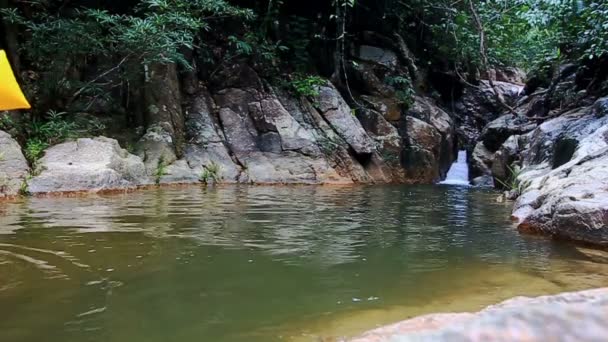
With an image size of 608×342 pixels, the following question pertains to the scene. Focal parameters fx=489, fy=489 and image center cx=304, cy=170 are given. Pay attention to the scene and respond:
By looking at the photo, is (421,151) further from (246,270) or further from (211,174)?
(246,270)

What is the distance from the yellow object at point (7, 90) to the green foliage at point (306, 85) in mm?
9719

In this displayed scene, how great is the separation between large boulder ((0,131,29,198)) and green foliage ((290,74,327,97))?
269 inches

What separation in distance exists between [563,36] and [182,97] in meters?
9.42

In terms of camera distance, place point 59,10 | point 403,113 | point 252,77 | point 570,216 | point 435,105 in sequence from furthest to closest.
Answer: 1. point 435,105
2. point 403,113
3. point 252,77
4. point 59,10
5. point 570,216

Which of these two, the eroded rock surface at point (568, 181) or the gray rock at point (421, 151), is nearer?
the eroded rock surface at point (568, 181)

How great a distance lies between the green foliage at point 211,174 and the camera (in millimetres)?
10039

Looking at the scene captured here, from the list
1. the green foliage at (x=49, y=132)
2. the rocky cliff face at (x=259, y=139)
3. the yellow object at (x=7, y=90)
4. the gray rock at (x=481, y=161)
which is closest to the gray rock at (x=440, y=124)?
the rocky cliff face at (x=259, y=139)

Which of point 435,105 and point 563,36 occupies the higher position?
point 563,36

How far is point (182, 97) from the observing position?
11.9 metres

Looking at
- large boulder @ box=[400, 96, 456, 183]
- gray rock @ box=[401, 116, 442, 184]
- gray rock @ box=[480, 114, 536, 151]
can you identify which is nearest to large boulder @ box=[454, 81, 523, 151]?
large boulder @ box=[400, 96, 456, 183]

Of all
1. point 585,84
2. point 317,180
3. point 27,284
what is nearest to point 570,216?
point 27,284

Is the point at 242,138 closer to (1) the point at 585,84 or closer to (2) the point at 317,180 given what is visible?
(2) the point at 317,180

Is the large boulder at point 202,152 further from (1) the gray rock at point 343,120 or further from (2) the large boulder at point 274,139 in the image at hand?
(1) the gray rock at point 343,120

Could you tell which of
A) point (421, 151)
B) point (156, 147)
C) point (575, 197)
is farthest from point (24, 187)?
point (421, 151)
